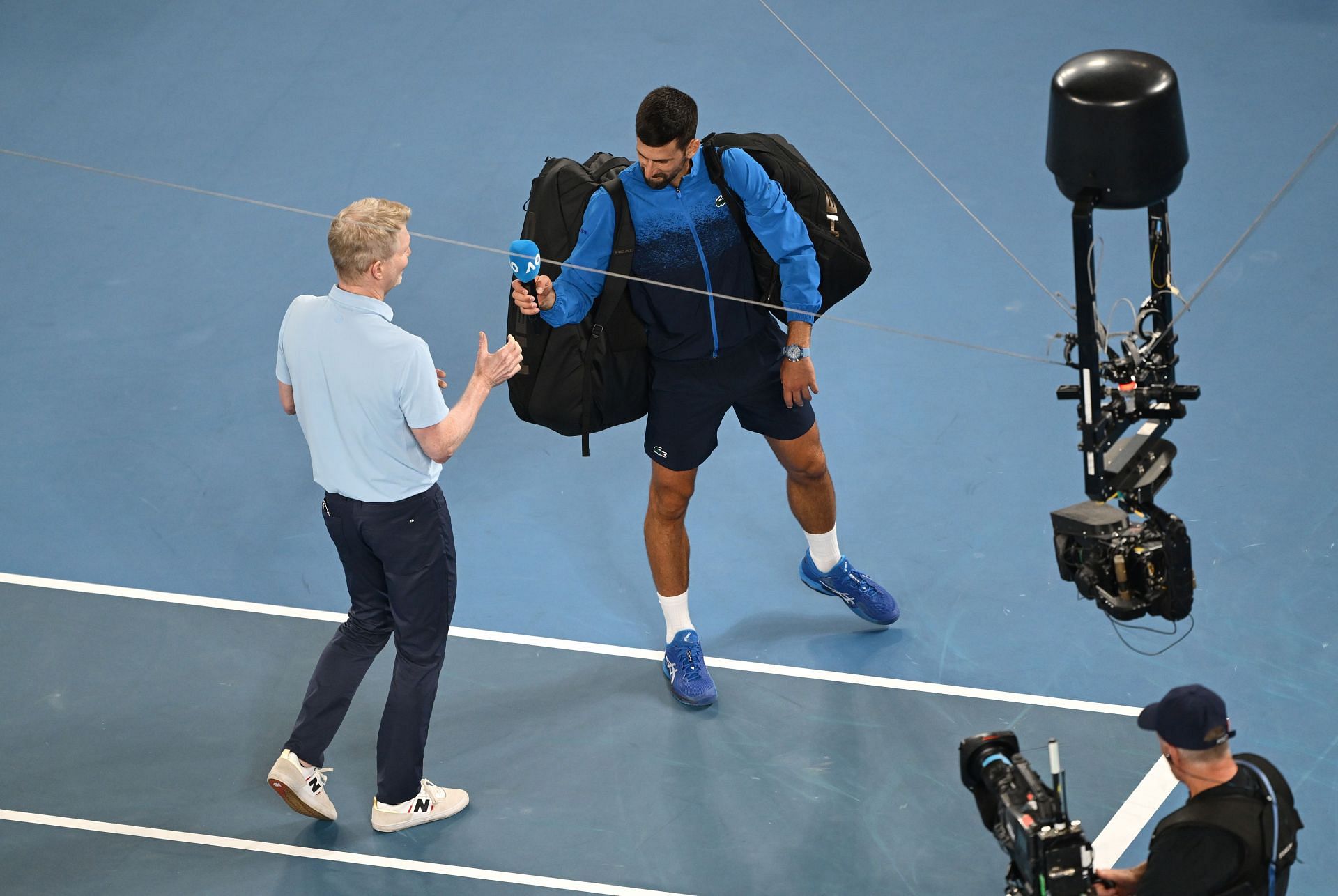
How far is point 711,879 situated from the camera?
4.54 metres

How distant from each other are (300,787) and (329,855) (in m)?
0.25

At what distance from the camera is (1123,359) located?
3529 mm

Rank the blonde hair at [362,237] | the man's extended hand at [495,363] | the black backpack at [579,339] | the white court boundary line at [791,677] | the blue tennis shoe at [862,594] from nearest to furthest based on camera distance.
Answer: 1. the blonde hair at [362,237]
2. the man's extended hand at [495,363]
3. the white court boundary line at [791,677]
4. the black backpack at [579,339]
5. the blue tennis shoe at [862,594]

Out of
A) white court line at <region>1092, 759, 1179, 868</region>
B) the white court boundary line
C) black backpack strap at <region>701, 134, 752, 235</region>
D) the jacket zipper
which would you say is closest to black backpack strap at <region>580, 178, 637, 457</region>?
the jacket zipper

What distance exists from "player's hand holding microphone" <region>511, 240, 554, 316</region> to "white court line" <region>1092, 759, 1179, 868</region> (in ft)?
8.08

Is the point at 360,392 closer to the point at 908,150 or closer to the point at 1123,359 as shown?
the point at 1123,359

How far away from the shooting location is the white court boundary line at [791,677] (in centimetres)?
461

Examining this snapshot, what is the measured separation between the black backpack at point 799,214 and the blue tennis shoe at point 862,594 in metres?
1.08

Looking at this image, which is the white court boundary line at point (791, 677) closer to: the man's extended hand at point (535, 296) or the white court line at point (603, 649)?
the white court line at point (603, 649)


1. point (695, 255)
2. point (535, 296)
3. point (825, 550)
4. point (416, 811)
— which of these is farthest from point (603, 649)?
point (695, 255)

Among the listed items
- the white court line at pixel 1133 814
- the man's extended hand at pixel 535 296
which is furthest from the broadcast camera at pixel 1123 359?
the man's extended hand at pixel 535 296

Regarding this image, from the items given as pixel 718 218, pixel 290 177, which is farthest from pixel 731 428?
pixel 290 177

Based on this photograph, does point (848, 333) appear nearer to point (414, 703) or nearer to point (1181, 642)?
point (1181, 642)

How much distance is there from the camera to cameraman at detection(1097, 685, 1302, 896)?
3.34 meters
